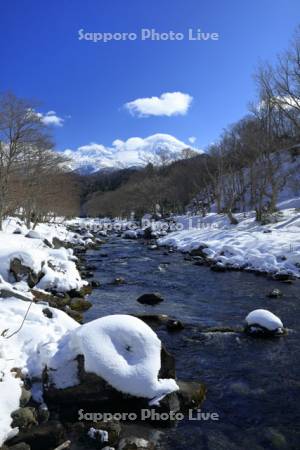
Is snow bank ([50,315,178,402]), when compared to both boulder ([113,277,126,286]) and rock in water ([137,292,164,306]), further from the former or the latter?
boulder ([113,277,126,286])

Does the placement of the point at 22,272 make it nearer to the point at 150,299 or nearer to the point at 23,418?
the point at 150,299

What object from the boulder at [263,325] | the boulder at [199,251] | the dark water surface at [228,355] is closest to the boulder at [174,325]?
the dark water surface at [228,355]

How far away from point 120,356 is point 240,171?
44.1 m

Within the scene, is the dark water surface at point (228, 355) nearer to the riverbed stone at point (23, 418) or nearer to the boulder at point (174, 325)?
the boulder at point (174, 325)

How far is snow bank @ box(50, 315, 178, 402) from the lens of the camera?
685 centimetres

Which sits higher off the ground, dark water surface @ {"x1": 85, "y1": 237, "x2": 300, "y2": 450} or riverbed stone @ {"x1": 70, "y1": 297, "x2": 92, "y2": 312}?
riverbed stone @ {"x1": 70, "y1": 297, "x2": 92, "y2": 312}

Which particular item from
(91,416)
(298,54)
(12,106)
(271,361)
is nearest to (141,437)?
(91,416)

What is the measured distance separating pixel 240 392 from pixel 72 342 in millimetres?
3504

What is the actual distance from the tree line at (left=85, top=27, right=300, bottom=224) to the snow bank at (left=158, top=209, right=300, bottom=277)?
8.52ft

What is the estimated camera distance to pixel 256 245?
24.0 metres

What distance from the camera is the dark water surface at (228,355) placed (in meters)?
6.38

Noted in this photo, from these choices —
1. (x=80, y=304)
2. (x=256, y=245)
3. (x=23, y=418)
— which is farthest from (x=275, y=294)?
(x=23, y=418)

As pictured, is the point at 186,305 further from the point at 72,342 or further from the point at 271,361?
the point at 72,342

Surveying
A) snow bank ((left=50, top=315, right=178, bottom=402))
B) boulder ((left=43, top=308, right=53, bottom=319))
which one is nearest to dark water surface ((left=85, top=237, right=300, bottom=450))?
snow bank ((left=50, top=315, right=178, bottom=402))
